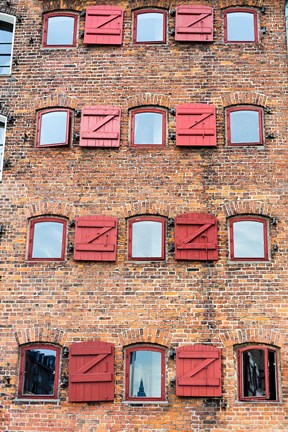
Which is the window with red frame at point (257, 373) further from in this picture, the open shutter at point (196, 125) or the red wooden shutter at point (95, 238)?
the open shutter at point (196, 125)

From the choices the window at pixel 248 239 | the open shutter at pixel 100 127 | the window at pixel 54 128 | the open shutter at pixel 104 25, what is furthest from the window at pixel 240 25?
the window at pixel 248 239

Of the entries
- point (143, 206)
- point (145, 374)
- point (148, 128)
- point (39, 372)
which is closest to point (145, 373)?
point (145, 374)

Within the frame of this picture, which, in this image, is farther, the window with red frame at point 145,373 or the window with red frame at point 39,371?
the window with red frame at point 39,371

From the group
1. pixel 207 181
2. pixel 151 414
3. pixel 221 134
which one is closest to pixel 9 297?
pixel 151 414

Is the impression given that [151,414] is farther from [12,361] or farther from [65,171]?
[65,171]

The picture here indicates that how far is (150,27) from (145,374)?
9.62m

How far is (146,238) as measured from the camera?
16547mm

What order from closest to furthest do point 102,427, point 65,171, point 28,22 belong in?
point 102,427 < point 65,171 < point 28,22

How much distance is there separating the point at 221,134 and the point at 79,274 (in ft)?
17.2

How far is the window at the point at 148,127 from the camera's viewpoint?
57.2ft

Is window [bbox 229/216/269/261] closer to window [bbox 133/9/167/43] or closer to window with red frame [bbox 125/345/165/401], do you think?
window with red frame [bbox 125/345/165/401]

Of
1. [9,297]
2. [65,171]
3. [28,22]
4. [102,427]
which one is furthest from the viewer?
[28,22]

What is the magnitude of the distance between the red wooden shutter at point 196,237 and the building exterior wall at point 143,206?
0.22 m

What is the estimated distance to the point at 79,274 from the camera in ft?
53.3
